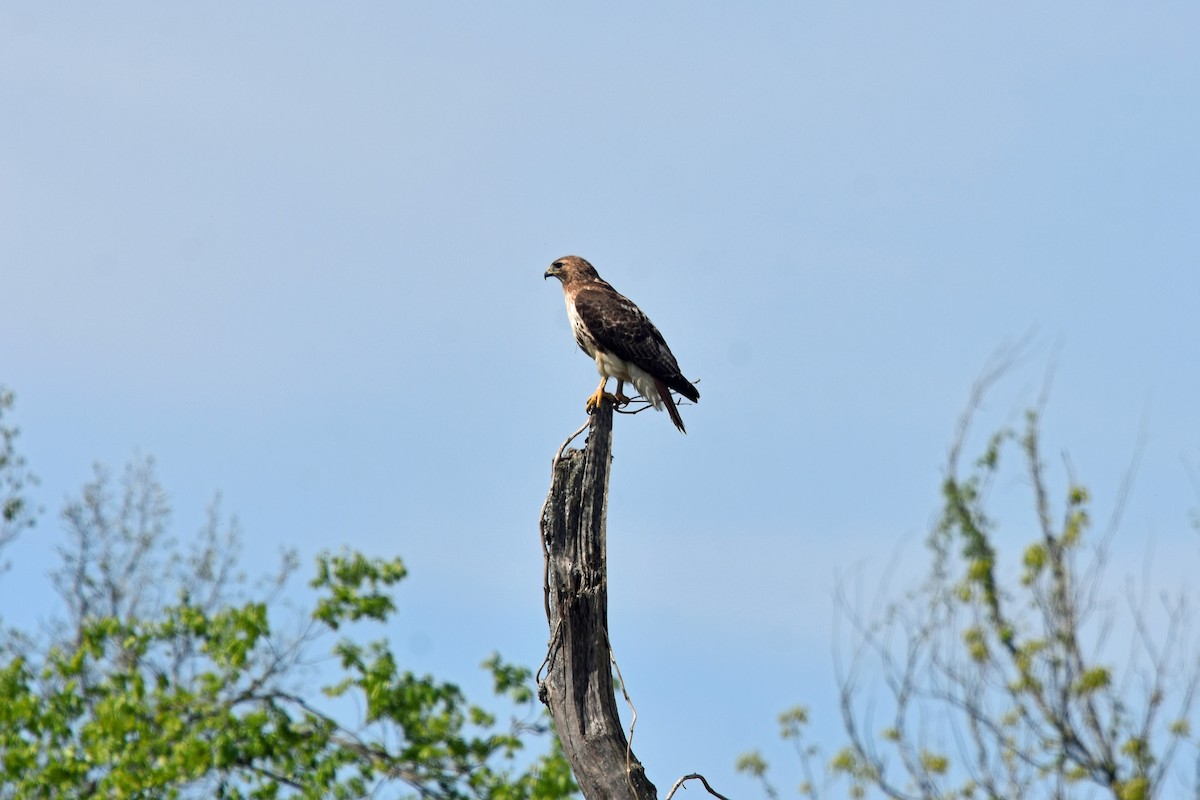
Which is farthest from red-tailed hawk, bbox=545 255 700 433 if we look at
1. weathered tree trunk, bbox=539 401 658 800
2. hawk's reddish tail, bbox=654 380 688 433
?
weathered tree trunk, bbox=539 401 658 800

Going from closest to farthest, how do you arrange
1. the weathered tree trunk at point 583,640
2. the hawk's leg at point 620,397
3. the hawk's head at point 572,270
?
1. the weathered tree trunk at point 583,640
2. the hawk's leg at point 620,397
3. the hawk's head at point 572,270

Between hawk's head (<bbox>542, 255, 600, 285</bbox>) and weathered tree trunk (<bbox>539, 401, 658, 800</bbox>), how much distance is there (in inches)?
220

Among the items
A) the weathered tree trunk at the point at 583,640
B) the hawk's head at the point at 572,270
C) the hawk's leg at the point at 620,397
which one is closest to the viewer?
the weathered tree trunk at the point at 583,640

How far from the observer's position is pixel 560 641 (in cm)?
535

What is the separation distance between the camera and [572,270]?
37.2ft

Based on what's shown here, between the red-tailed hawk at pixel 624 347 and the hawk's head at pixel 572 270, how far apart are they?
0.47 metres

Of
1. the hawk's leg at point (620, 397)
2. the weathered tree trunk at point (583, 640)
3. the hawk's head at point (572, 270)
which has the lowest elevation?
the weathered tree trunk at point (583, 640)

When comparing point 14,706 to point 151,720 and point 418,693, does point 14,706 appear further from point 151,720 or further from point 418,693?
point 418,693

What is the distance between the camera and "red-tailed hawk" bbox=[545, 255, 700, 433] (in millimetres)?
9648

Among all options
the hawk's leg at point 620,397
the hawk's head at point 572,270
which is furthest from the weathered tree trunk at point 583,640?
the hawk's head at point 572,270

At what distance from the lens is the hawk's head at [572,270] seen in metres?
11.2

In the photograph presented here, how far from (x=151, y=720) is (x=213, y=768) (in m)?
0.82

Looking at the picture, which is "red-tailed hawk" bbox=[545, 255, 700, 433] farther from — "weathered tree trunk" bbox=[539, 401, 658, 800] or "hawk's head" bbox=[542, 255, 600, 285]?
"weathered tree trunk" bbox=[539, 401, 658, 800]

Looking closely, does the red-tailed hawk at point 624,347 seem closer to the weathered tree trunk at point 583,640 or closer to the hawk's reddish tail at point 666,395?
the hawk's reddish tail at point 666,395
